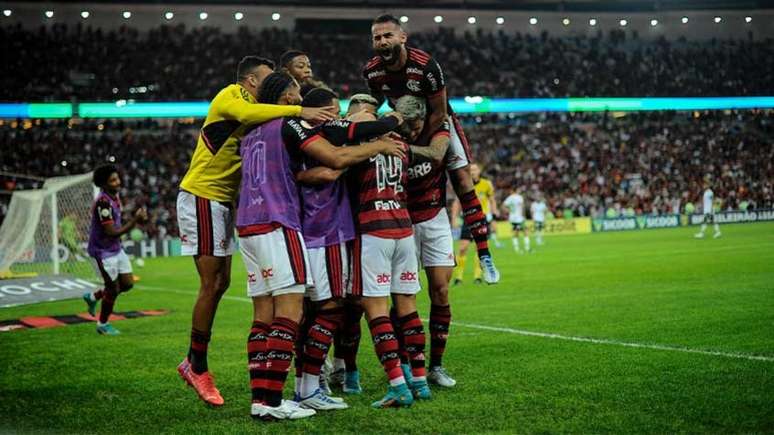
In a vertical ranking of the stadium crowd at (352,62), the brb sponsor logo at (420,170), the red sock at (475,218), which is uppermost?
the stadium crowd at (352,62)

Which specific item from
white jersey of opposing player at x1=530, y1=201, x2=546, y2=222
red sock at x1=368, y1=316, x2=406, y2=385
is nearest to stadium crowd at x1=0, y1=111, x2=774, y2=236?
white jersey of opposing player at x1=530, y1=201, x2=546, y2=222

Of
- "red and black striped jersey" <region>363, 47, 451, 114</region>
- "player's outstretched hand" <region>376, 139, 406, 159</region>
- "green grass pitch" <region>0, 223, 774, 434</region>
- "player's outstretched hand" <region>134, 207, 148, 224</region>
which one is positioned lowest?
"green grass pitch" <region>0, 223, 774, 434</region>

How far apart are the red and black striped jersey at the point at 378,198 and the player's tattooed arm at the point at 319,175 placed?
13.2 inches

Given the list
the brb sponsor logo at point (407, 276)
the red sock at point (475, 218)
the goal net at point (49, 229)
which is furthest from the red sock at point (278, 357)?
the goal net at point (49, 229)

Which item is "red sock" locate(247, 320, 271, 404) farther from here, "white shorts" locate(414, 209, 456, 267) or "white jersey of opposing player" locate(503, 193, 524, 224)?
"white jersey of opposing player" locate(503, 193, 524, 224)

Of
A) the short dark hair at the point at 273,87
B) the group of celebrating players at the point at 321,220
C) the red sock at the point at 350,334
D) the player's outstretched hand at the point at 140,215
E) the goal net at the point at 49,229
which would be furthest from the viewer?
the goal net at the point at 49,229

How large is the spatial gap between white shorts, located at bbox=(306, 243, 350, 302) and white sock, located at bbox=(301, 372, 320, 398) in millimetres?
595

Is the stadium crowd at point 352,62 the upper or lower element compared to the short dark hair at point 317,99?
upper

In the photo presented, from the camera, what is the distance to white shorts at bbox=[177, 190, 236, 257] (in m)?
7.09

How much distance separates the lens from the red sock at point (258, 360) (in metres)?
6.17

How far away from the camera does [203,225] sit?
7090 mm

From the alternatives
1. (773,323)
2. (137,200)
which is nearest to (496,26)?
(137,200)

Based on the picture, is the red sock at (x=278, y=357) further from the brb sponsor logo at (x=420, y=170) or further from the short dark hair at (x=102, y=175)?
the short dark hair at (x=102, y=175)

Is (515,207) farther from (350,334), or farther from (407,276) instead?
(407,276)
